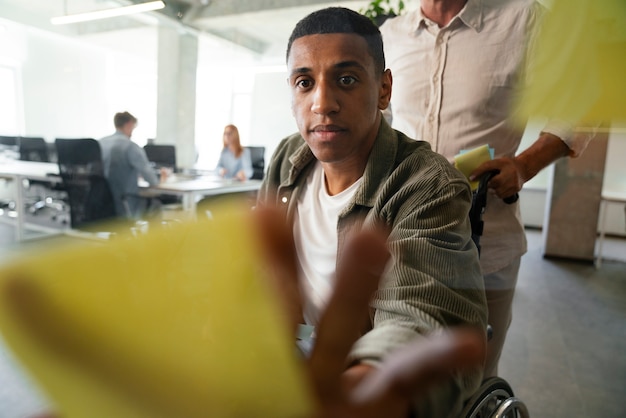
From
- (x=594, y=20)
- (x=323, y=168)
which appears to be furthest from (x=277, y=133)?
(x=594, y=20)

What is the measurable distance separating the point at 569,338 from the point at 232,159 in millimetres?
2081

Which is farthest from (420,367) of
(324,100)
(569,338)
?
(569,338)

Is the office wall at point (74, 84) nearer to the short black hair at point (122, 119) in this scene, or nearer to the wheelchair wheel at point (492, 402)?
the short black hair at point (122, 119)

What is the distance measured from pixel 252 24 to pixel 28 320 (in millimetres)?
355

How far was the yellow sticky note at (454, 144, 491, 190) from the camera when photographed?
635mm

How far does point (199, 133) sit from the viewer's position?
1.34ft

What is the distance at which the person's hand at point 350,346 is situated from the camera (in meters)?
0.16

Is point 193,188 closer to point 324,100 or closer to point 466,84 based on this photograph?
point 324,100

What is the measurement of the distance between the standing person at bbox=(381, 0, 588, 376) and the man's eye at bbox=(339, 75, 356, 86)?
16 centimetres

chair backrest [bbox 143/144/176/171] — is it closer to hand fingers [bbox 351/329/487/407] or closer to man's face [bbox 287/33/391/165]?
man's face [bbox 287/33/391/165]

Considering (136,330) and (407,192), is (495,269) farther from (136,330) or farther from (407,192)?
(136,330)

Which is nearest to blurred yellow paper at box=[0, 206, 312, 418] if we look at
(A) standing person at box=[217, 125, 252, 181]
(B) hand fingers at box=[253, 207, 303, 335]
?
(B) hand fingers at box=[253, 207, 303, 335]

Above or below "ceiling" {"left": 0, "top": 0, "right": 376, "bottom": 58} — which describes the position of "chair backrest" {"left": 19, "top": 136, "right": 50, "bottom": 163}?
below

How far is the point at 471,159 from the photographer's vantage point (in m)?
0.65
